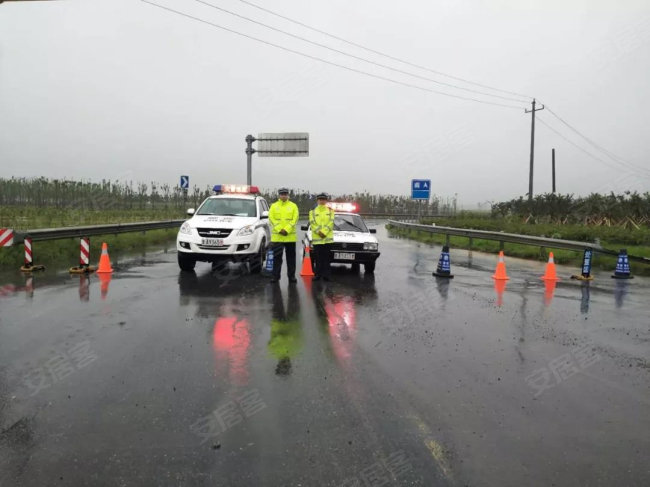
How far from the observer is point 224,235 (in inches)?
445

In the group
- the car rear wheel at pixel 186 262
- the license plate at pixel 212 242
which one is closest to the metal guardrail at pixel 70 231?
the car rear wheel at pixel 186 262

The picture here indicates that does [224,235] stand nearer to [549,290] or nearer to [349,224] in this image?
[349,224]

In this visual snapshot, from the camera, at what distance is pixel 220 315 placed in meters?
7.26

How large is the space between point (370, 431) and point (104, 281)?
8.45 m

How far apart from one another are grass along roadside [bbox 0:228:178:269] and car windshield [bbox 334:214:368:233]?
277 inches

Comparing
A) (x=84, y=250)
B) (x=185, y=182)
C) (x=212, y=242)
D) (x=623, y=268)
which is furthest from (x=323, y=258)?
(x=185, y=182)

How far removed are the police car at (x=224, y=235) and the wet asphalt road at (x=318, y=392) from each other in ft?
9.03

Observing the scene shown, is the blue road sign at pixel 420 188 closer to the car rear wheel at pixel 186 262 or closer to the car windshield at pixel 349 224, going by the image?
the car windshield at pixel 349 224

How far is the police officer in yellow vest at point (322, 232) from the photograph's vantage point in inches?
409

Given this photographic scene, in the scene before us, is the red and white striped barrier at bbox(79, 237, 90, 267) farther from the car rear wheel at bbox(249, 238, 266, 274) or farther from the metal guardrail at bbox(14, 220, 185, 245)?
the car rear wheel at bbox(249, 238, 266, 274)

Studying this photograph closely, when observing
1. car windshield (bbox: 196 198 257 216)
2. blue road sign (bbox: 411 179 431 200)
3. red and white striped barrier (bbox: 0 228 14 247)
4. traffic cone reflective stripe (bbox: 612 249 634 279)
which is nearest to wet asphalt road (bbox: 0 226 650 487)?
red and white striped barrier (bbox: 0 228 14 247)

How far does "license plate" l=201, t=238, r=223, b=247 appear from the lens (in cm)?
1120

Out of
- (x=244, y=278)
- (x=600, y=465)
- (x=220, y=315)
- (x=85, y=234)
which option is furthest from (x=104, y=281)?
(x=600, y=465)

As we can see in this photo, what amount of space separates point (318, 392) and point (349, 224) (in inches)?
369
